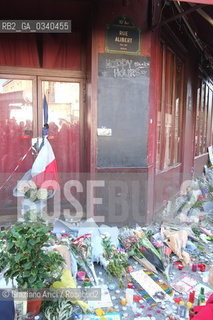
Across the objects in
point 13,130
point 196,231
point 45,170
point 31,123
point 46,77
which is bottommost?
point 196,231

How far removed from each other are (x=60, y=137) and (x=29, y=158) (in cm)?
59

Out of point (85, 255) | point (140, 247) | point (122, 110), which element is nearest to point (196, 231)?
point (140, 247)

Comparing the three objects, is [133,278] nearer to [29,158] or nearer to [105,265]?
[105,265]

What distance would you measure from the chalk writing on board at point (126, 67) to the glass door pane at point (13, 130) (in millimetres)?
1247

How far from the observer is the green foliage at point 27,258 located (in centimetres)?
191

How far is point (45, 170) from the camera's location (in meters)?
3.31

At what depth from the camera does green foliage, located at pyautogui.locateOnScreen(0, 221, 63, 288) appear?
1.91 metres

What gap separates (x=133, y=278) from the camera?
2.71m

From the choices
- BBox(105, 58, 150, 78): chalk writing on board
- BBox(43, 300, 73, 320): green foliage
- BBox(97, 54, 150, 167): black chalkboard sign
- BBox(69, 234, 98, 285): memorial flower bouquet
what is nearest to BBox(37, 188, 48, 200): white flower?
BBox(69, 234, 98, 285): memorial flower bouquet

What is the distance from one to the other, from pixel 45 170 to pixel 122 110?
1.42 meters

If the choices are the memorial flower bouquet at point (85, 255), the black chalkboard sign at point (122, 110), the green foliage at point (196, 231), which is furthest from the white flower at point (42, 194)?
the green foliage at point (196, 231)

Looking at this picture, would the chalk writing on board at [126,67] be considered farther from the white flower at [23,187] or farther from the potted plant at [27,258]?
the potted plant at [27,258]

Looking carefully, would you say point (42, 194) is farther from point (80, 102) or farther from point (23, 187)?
point (80, 102)

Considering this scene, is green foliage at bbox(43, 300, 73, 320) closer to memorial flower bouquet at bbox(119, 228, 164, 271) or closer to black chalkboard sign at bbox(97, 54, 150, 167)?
memorial flower bouquet at bbox(119, 228, 164, 271)
